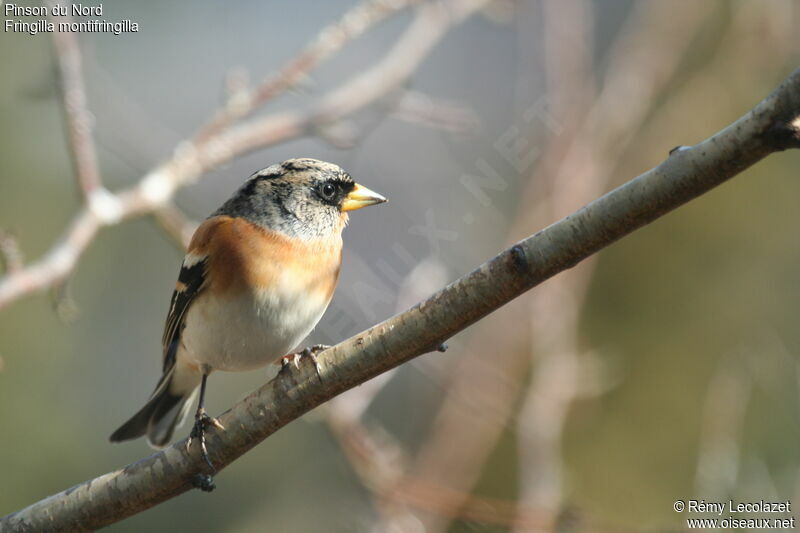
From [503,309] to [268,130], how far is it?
6.67ft

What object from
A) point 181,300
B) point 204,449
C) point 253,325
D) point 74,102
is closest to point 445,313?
point 204,449

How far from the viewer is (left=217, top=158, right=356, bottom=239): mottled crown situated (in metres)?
3.98

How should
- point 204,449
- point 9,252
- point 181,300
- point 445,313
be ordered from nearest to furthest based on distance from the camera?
point 445,313 < point 204,449 < point 9,252 < point 181,300

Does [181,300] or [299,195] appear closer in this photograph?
[181,300]

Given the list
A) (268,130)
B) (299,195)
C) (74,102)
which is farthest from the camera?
(268,130)

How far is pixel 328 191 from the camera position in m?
4.09

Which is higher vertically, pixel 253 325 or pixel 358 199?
pixel 358 199

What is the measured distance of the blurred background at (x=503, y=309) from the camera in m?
4.60

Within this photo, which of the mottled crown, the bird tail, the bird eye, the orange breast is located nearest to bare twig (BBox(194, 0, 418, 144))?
the mottled crown

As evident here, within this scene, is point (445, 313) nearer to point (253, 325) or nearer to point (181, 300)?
point (253, 325)

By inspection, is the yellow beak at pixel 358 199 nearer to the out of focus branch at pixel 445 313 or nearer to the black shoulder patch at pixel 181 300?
the black shoulder patch at pixel 181 300

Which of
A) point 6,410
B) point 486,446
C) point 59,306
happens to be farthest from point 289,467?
point 59,306

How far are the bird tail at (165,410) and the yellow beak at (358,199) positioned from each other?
4.09 ft

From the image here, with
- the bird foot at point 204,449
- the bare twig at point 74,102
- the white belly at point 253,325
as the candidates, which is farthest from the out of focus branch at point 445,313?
the bare twig at point 74,102
